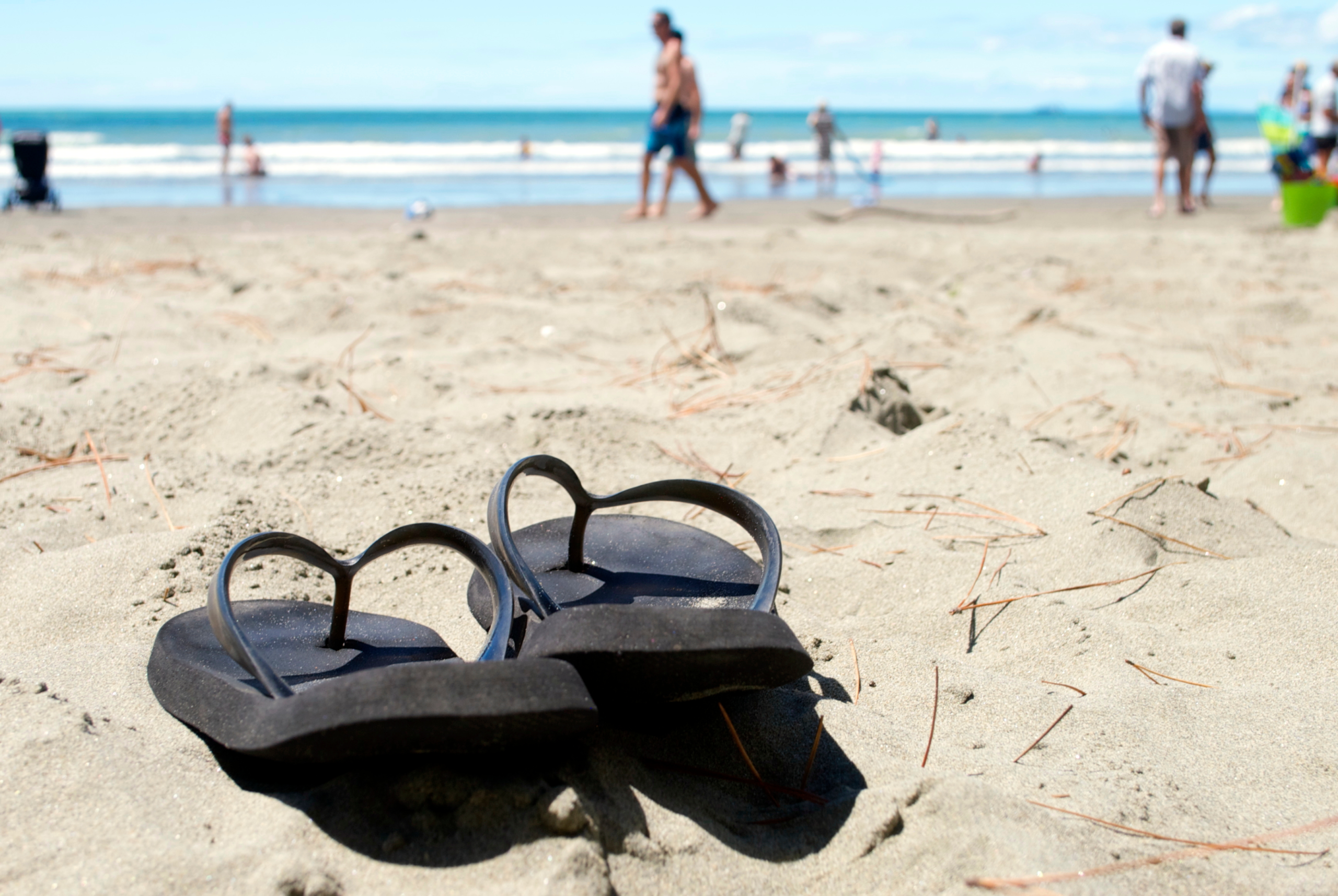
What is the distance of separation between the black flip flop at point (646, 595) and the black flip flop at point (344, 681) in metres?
0.06

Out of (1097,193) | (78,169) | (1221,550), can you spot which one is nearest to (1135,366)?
(1221,550)

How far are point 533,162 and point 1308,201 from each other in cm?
1662

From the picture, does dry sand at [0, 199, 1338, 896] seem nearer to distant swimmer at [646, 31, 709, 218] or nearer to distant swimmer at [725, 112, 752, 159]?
distant swimmer at [646, 31, 709, 218]

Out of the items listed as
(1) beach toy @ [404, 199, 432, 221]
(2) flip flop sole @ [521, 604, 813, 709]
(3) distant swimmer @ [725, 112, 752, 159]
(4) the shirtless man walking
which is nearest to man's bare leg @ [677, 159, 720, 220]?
(4) the shirtless man walking

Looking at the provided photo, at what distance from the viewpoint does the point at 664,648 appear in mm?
901

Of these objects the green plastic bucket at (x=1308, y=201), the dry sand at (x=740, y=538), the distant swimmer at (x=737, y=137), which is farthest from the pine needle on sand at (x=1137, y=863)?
the distant swimmer at (x=737, y=137)

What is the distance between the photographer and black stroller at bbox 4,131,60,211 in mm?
8094

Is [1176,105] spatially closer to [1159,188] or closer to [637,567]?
[1159,188]

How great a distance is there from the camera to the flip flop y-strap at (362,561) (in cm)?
102

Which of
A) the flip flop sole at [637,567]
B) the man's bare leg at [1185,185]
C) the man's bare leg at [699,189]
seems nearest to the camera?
the flip flop sole at [637,567]

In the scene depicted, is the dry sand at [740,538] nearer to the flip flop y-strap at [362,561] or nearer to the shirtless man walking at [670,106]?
the flip flop y-strap at [362,561]

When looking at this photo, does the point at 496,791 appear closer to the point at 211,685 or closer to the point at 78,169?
the point at 211,685

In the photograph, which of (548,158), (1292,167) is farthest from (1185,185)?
(548,158)

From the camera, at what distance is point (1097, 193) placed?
12297 millimetres
